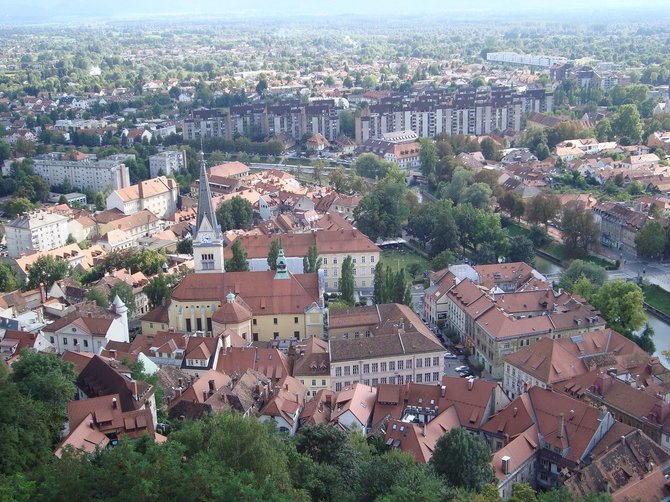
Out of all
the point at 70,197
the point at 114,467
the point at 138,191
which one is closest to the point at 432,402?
the point at 114,467

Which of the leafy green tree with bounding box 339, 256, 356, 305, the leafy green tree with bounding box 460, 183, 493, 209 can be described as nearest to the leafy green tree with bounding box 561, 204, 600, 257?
the leafy green tree with bounding box 460, 183, 493, 209

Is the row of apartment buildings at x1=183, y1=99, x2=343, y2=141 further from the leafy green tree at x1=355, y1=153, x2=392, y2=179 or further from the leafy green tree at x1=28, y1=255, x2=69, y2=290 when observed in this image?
the leafy green tree at x1=28, y1=255, x2=69, y2=290

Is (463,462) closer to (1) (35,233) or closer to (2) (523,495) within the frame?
(2) (523,495)

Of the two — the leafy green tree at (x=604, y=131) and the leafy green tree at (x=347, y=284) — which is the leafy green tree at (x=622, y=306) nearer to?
the leafy green tree at (x=347, y=284)

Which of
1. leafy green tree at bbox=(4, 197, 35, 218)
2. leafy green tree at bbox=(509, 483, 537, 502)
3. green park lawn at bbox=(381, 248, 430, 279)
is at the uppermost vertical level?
leafy green tree at bbox=(509, 483, 537, 502)

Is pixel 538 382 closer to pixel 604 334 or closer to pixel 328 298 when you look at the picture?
pixel 604 334
